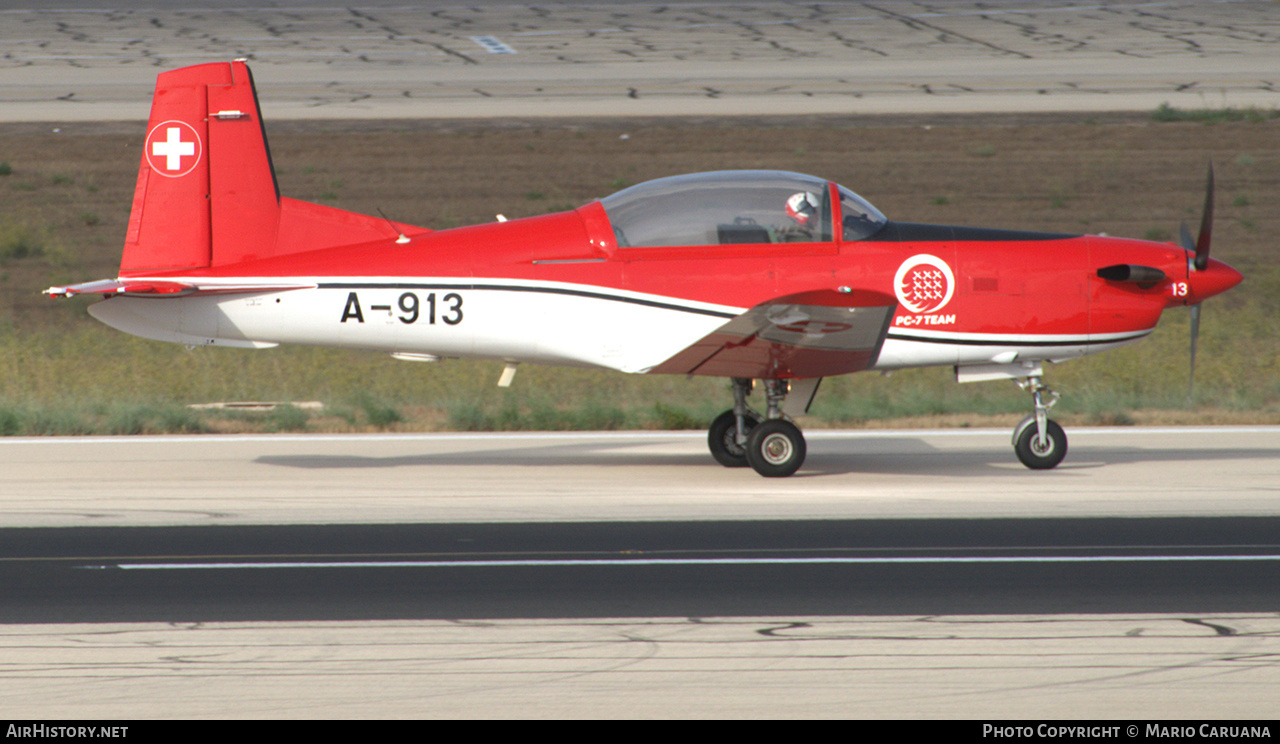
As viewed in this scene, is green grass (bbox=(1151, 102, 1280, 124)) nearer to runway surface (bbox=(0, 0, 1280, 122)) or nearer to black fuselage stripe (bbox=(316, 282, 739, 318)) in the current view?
runway surface (bbox=(0, 0, 1280, 122))

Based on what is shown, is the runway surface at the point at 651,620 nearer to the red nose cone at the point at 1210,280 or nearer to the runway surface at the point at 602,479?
the runway surface at the point at 602,479

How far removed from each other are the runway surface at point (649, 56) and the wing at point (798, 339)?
2260 centimetres

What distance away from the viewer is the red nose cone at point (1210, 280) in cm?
980

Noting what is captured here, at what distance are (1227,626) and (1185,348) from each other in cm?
1164

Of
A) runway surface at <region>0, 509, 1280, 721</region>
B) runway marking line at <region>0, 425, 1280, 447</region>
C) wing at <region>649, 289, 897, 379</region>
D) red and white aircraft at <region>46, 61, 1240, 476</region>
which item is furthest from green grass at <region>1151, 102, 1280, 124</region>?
runway surface at <region>0, 509, 1280, 721</region>

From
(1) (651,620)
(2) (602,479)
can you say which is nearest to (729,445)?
(2) (602,479)

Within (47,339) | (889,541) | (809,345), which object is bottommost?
(47,339)

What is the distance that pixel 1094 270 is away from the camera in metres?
9.77

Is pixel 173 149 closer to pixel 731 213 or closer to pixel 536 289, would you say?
pixel 536 289

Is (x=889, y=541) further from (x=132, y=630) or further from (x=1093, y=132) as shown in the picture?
(x=1093, y=132)

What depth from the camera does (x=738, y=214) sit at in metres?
9.62

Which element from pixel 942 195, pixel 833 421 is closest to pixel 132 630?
pixel 833 421

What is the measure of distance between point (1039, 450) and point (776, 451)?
2.16 meters

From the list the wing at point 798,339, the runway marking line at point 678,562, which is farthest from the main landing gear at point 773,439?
the runway marking line at point 678,562
